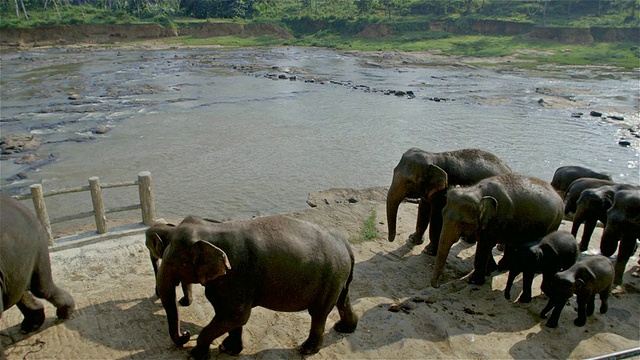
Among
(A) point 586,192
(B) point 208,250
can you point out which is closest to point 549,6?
(A) point 586,192

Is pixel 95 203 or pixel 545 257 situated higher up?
pixel 545 257

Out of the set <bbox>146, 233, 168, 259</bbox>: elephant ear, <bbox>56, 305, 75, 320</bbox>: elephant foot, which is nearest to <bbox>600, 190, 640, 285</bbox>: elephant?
<bbox>146, 233, 168, 259</bbox>: elephant ear

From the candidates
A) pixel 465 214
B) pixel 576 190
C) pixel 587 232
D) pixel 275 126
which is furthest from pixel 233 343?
pixel 275 126

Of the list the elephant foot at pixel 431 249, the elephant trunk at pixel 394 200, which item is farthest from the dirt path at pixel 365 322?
the elephant trunk at pixel 394 200

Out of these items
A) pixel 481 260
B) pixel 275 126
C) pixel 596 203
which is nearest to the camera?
pixel 481 260

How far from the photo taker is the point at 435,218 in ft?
26.3

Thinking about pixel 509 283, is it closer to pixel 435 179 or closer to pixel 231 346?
pixel 435 179

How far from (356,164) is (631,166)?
8085 millimetres

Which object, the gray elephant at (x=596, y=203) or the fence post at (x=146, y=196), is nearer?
the gray elephant at (x=596, y=203)

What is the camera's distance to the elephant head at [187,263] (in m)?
4.24

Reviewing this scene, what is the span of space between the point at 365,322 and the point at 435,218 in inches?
108

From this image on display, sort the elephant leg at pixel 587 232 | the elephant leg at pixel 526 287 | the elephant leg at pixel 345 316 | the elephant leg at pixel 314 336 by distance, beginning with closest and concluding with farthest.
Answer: the elephant leg at pixel 314 336 < the elephant leg at pixel 345 316 < the elephant leg at pixel 526 287 < the elephant leg at pixel 587 232

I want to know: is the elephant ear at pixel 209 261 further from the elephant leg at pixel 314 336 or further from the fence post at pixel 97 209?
the fence post at pixel 97 209

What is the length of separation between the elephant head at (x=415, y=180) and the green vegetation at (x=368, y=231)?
84 cm
